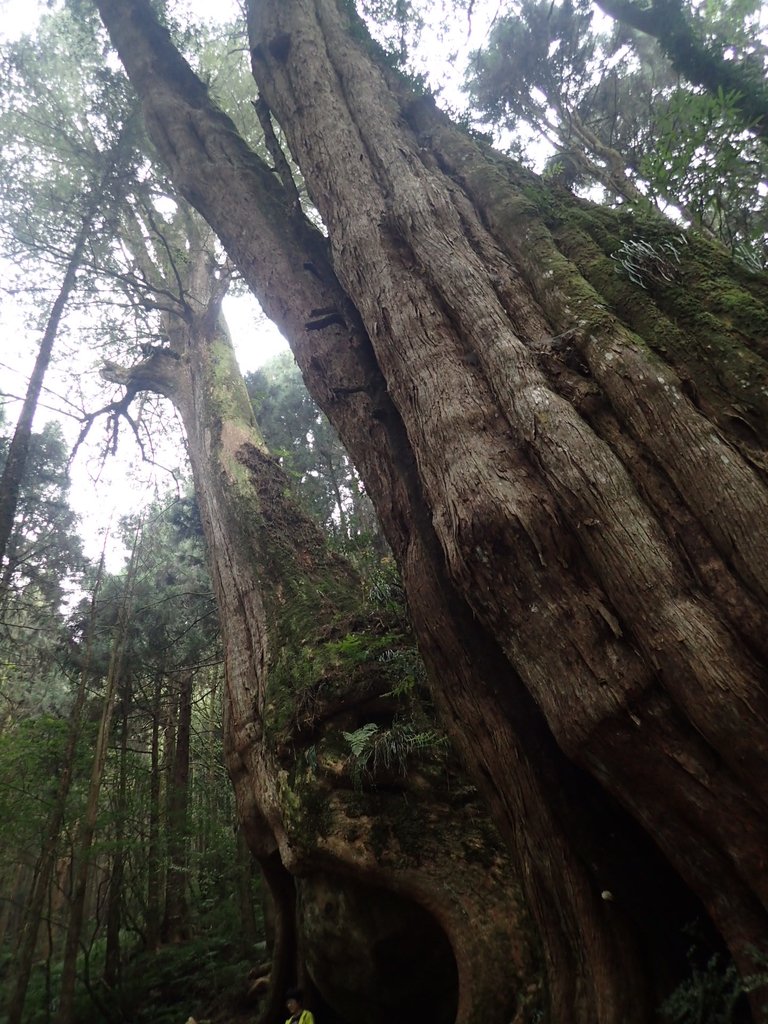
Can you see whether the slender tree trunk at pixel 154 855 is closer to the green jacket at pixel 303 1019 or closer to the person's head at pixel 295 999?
the person's head at pixel 295 999

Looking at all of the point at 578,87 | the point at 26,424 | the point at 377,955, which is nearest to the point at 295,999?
the point at 377,955

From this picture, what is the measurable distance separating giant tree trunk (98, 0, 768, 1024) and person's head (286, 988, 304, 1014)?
320 centimetres

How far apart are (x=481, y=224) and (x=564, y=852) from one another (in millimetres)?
4185

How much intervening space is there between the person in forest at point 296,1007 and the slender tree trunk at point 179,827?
404 centimetres

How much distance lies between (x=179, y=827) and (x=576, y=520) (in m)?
9.64

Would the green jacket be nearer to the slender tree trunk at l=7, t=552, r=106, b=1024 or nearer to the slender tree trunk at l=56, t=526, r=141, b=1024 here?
the slender tree trunk at l=56, t=526, r=141, b=1024

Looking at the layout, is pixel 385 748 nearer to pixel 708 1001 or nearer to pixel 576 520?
pixel 708 1001

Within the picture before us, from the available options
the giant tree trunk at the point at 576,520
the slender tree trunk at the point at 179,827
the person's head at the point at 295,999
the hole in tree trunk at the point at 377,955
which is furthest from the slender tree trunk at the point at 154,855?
the giant tree trunk at the point at 576,520

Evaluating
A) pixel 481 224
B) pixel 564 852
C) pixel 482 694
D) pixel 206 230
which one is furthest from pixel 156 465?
pixel 564 852

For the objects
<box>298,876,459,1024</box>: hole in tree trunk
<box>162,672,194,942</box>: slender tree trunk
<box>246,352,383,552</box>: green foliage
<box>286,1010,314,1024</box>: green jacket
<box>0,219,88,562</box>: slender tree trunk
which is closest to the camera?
<box>298,876,459,1024</box>: hole in tree trunk

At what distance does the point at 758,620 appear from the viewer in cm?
221

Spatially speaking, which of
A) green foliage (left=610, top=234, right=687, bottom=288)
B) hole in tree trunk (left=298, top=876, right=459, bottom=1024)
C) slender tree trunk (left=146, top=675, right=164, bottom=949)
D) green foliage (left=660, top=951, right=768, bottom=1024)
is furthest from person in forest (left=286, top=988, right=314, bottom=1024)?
green foliage (left=610, top=234, right=687, bottom=288)

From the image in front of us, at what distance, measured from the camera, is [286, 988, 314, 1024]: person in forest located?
192 inches

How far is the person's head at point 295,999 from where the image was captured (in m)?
4.98
